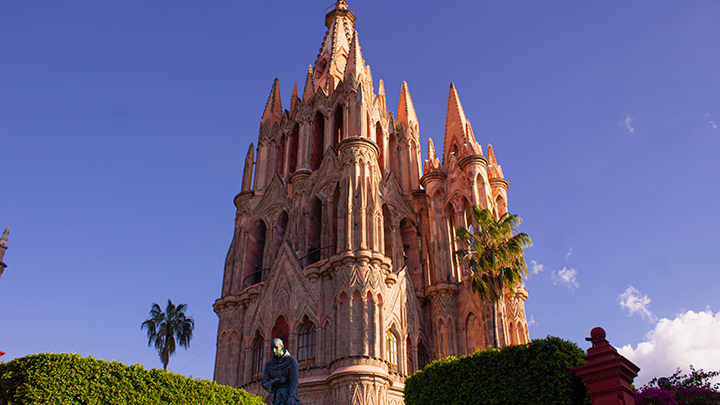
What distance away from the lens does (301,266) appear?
32.2 meters

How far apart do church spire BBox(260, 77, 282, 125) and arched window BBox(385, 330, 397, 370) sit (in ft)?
65.2

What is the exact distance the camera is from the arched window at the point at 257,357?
103 ft

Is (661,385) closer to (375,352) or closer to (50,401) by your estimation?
(375,352)

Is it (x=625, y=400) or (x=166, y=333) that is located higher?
(x=166, y=333)

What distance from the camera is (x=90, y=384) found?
17141mm

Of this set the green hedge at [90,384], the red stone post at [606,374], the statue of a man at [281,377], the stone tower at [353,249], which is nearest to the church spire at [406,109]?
the stone tower at [353,249]

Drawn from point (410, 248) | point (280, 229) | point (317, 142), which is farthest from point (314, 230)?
point (317, 142)

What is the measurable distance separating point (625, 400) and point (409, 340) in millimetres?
16278

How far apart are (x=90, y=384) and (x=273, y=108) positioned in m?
29.6

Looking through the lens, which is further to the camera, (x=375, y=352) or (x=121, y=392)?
(x=375, y=352)

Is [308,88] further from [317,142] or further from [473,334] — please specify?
[473,334]

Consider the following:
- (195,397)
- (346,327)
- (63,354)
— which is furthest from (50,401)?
(346,327)

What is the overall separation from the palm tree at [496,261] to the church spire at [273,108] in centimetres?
2017

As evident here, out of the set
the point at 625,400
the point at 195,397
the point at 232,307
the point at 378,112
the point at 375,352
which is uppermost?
the point at 378,112
